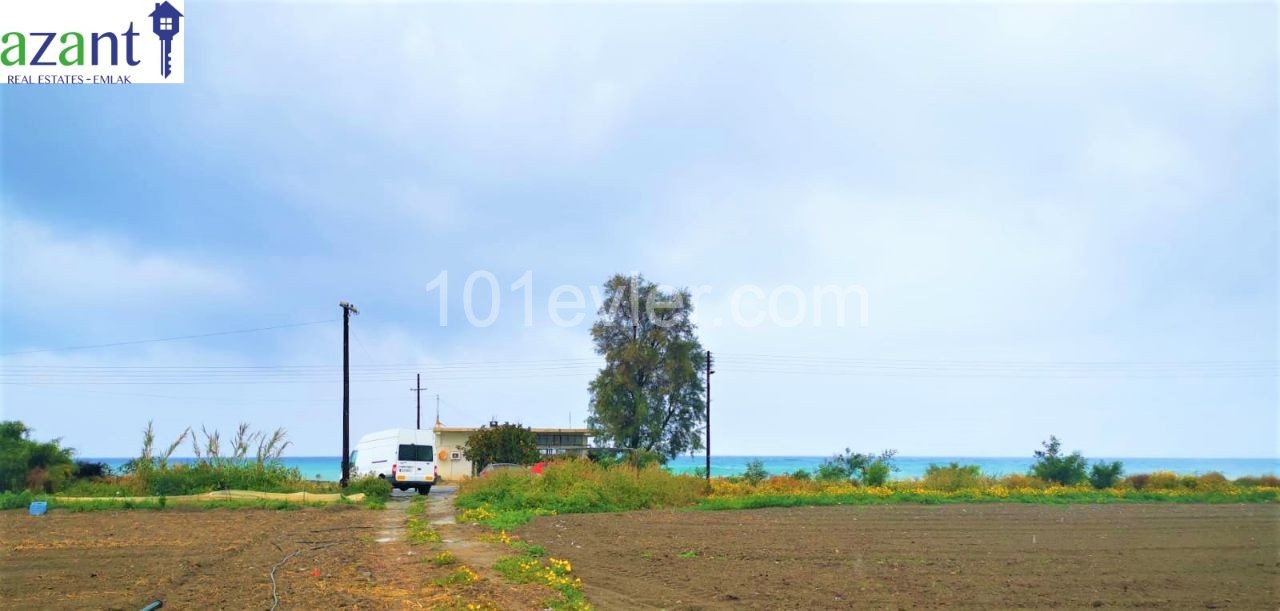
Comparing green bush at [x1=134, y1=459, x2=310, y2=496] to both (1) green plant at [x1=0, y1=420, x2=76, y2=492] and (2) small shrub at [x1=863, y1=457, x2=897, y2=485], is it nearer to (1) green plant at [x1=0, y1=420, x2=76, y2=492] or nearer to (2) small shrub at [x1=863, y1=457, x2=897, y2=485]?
(1) green plant at [x1=0, y1=420, x2=76, y2=492]

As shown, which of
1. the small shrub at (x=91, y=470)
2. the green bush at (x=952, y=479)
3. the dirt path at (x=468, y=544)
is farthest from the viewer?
the green bush at (x=952, y=479)

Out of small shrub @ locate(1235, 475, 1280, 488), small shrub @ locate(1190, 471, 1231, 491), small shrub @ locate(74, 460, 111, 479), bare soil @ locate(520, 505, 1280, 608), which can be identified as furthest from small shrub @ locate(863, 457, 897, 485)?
small shrub @ locate(74, 460, 111, 479)

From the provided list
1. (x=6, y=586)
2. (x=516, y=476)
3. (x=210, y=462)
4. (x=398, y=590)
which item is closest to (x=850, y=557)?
(x=398, y=590)

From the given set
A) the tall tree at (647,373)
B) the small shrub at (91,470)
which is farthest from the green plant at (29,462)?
the tall tree at (647,373)

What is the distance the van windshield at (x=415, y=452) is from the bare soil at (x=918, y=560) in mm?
13760

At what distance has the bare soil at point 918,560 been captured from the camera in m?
9.84

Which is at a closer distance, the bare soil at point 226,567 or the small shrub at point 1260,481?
the bare soil at point 226,567

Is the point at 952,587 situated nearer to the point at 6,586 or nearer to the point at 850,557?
the point at 850,557

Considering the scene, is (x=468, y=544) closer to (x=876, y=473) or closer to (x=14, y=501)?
(x=14, y=501)

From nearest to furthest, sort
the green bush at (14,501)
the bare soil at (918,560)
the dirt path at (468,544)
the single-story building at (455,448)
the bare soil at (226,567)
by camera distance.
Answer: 1. the bare soil at (226,567)
2. the bare soil at (918,560)
3. the dirt path at (468,544)
4. the green bush at (14,501)
5. the single-story building at (455,448)

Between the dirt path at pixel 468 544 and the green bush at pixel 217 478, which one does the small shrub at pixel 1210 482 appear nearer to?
the dirt path at pixel 468 544

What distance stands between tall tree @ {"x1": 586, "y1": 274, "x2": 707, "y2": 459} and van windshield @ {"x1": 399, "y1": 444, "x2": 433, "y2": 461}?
10802 mm

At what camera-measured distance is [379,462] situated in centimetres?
3744

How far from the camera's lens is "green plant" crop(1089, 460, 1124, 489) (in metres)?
40.2
